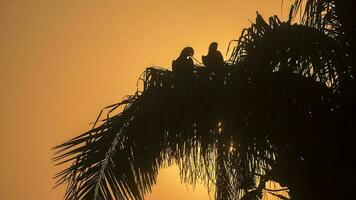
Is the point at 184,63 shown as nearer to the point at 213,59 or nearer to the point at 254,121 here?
the point at 213,59

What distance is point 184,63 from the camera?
427cm

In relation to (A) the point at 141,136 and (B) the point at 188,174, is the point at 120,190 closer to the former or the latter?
(A) the point at 141,136

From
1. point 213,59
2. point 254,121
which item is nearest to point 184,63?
point 213,59

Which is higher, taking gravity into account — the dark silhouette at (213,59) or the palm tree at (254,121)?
the dark silhouette at (213,59)

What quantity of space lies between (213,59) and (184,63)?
1.01 feet

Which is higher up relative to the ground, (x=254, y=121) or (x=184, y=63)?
(x=184, y=63)

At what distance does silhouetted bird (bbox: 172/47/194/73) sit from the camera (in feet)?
13.8

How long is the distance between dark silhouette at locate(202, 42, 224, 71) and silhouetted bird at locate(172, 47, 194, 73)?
6.0 inches

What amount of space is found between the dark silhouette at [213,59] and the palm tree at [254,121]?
16 cm

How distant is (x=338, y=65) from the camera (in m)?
3.73

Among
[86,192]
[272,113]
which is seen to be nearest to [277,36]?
[272,113]

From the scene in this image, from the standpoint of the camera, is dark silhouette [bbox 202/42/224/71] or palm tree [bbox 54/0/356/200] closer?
palm tree [bbox 54/0/356/200]

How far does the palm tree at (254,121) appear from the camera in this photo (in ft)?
12.4

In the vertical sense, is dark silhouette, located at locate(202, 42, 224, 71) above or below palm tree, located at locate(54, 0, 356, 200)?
above
